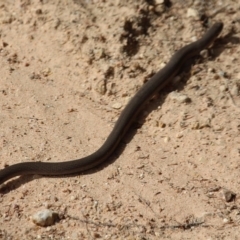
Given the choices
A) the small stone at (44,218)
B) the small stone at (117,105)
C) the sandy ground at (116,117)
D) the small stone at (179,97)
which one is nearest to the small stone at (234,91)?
the sandy ground at (116,117)

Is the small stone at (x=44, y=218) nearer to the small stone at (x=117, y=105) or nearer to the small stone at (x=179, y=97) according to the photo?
the small stone at (x=117, y=105)

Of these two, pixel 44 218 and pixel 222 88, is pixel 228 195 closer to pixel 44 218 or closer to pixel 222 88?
pixel 222 88

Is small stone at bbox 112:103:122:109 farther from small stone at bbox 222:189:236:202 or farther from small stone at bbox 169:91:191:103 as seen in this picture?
small stone at bbox 222:189:236:202

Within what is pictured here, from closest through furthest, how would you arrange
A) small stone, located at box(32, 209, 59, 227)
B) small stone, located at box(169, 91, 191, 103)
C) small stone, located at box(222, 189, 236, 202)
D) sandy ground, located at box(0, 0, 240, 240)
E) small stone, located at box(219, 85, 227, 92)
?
1. small stone, located at box(32, 209, 59, 227)
2. sandy ground, located at box(0, 0, 240, 240)
3. small stone, located at box(222, 189, 236, 202)
4. small stone, located at box(169, 91, 191, 103)
5. small stone, located at box(219, 85, 227, 92)

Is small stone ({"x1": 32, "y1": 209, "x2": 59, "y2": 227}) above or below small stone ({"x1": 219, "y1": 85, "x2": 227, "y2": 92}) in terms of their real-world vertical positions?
below

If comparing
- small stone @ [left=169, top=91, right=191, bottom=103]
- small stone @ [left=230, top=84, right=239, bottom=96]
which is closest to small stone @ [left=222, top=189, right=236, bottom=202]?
small stone @ [left=169, top=91, right=191, bottom=103]

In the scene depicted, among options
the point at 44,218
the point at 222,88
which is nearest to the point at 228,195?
the point at 222,88
